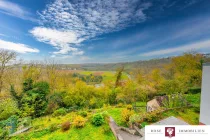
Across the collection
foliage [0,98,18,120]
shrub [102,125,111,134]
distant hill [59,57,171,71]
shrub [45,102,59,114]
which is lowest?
shrub [102,125,111,134]

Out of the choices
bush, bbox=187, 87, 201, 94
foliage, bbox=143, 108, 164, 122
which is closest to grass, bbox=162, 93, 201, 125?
bush, bbox=187, 87, 201, 94

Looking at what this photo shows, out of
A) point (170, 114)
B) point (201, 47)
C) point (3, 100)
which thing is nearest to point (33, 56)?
point (3, 100)

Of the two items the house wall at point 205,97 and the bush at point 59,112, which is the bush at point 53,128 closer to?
the bush at point 59,112

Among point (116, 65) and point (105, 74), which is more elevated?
point (116, 65)

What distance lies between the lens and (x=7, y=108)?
323 centimetres

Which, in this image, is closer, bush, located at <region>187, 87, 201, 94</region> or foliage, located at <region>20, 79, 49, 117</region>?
foliage, located at <region>20, 79, 49, 117</region>

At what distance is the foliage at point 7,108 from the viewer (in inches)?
125

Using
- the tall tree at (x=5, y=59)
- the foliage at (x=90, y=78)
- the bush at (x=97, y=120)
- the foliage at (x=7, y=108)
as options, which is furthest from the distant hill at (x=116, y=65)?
the foliage at (x=7, y=108)

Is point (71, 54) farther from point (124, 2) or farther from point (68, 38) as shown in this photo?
point (124, 2)

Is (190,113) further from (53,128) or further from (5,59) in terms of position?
(5,59)

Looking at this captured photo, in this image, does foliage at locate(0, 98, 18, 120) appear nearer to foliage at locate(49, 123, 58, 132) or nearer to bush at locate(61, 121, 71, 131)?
foliage at locate(49, 123, 58, 132)

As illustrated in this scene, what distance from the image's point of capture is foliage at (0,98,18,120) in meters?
3.17

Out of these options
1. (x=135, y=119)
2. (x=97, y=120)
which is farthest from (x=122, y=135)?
(x=97, y=120)

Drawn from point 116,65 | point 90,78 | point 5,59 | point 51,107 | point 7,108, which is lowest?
point 51,107
